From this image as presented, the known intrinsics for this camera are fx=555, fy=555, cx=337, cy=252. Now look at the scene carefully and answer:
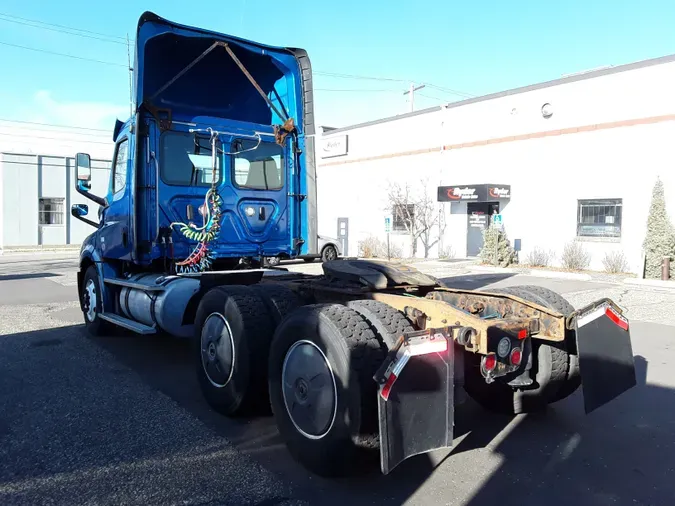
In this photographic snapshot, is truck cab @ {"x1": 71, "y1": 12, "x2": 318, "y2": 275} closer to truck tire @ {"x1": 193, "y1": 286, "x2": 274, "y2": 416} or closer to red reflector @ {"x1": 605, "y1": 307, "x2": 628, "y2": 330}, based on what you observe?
truck tire @ {"x1": 193, "y1": 286, "x2": 274, "y2": 416}

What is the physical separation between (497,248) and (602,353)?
52.4 feet

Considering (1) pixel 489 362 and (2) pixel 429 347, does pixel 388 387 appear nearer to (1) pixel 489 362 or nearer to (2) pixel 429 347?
(2) pixel 429 347

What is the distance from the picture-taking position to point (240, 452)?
13.2 ft

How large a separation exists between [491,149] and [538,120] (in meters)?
2.12

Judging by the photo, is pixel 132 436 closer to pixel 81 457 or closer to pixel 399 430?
pixel 81 457

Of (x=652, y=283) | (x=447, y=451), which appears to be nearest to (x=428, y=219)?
(x=652, y=283)

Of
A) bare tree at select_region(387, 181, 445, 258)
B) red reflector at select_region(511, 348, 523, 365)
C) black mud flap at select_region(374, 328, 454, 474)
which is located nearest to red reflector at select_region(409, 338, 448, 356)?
black mud flap at select_region(374, 328, 454, 474)

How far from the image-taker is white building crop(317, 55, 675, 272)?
1677 cm

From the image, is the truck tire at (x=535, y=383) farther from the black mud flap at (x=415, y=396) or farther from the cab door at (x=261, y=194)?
the cab door at (x=261, y=194)

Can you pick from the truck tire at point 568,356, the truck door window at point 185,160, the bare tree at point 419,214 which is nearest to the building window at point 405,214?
the bare tree at point 419,214

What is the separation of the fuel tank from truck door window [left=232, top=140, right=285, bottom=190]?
161cm

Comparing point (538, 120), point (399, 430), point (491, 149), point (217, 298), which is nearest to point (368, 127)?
point (491, 149)

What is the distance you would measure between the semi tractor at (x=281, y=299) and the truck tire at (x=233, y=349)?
16 mm

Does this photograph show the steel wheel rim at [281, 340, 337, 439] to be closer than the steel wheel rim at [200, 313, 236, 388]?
Yes
